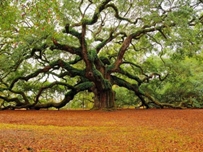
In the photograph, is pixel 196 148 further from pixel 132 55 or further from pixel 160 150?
pixel 132 55

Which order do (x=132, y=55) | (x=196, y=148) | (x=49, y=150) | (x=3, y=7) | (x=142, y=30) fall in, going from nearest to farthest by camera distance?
1. (x=49, y=150)
2. (x=196, y=148)
3. (x=3, y=7)
4. (x=142, y=30)
5. (x=132, y=55)

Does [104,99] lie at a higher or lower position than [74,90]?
lower

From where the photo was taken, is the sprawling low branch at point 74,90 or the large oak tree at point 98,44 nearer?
the large oak tree at point 98,44

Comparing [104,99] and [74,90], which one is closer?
[104,99]

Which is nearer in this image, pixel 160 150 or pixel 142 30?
pixel 160 150

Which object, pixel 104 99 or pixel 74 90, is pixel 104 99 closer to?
pixel 104 99

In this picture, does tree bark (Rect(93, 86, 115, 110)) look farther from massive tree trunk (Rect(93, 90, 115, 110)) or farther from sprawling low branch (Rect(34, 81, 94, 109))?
sprawling low branch (Rect(34, 81, 94, 109))

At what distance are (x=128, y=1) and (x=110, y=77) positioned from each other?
513cm

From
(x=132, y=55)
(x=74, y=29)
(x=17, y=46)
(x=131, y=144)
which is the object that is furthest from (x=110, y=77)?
(x=131, y=144)

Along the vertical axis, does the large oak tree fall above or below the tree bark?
above

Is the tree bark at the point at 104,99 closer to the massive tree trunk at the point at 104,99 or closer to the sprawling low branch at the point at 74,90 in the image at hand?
the massive tree trunk at the point at 104,99

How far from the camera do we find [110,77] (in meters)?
18.3

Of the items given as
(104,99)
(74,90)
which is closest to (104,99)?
(104,99)

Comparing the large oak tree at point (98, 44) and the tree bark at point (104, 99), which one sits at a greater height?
the large oak tree at point (98, 44)
